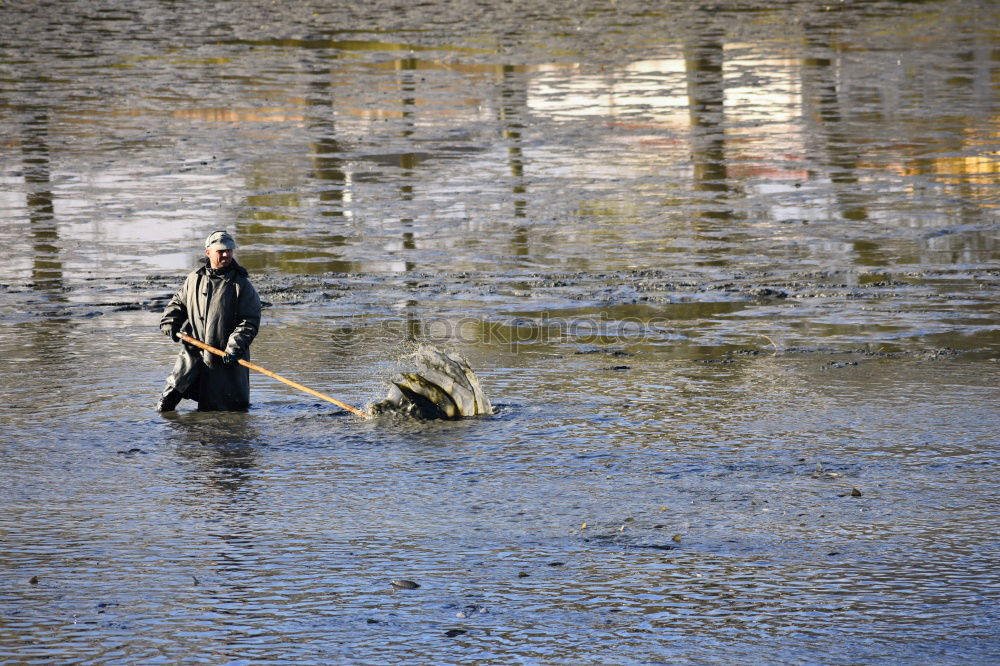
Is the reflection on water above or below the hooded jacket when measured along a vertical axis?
above

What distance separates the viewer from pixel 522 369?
33.9 feet

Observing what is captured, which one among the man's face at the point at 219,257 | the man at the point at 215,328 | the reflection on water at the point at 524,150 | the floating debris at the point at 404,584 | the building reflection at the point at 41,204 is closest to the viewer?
the floating debris at the point at 404,584

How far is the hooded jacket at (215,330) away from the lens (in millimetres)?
9484

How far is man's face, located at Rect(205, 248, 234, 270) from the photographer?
9.59 m

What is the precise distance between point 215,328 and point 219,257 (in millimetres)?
425

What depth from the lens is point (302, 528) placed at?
708 cm

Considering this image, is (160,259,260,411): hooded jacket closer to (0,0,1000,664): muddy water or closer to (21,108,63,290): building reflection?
(0,0,1000,664): muddy water

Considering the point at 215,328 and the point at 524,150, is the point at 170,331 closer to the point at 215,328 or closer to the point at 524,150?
the point at 215,328

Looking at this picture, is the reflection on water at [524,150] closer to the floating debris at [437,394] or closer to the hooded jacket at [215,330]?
the hooded jacket at [215,330]

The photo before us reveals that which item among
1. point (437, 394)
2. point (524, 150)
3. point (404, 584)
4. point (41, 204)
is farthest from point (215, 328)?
point (524, 150)

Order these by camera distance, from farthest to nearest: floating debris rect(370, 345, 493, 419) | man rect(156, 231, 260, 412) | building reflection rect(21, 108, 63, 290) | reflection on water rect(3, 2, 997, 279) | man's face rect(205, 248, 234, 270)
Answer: reflection on water rect(3, 2, 997, 279) → building reflection rect(21, 108, 63, 290) → man's face rect(205, 248, 234, 270) → man rect(156, 231, 260, 412) → floating debris rect(370, 345, 493, 419)

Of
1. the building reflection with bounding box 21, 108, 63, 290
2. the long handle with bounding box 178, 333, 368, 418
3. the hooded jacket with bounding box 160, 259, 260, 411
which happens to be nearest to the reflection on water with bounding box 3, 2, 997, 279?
the building reflection with bounding box 21, 108, 63, 290

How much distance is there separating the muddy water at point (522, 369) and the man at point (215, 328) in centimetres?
35

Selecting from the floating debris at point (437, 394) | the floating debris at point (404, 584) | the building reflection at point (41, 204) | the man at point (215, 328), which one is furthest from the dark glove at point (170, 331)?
the floating debris at point (404, 584)
